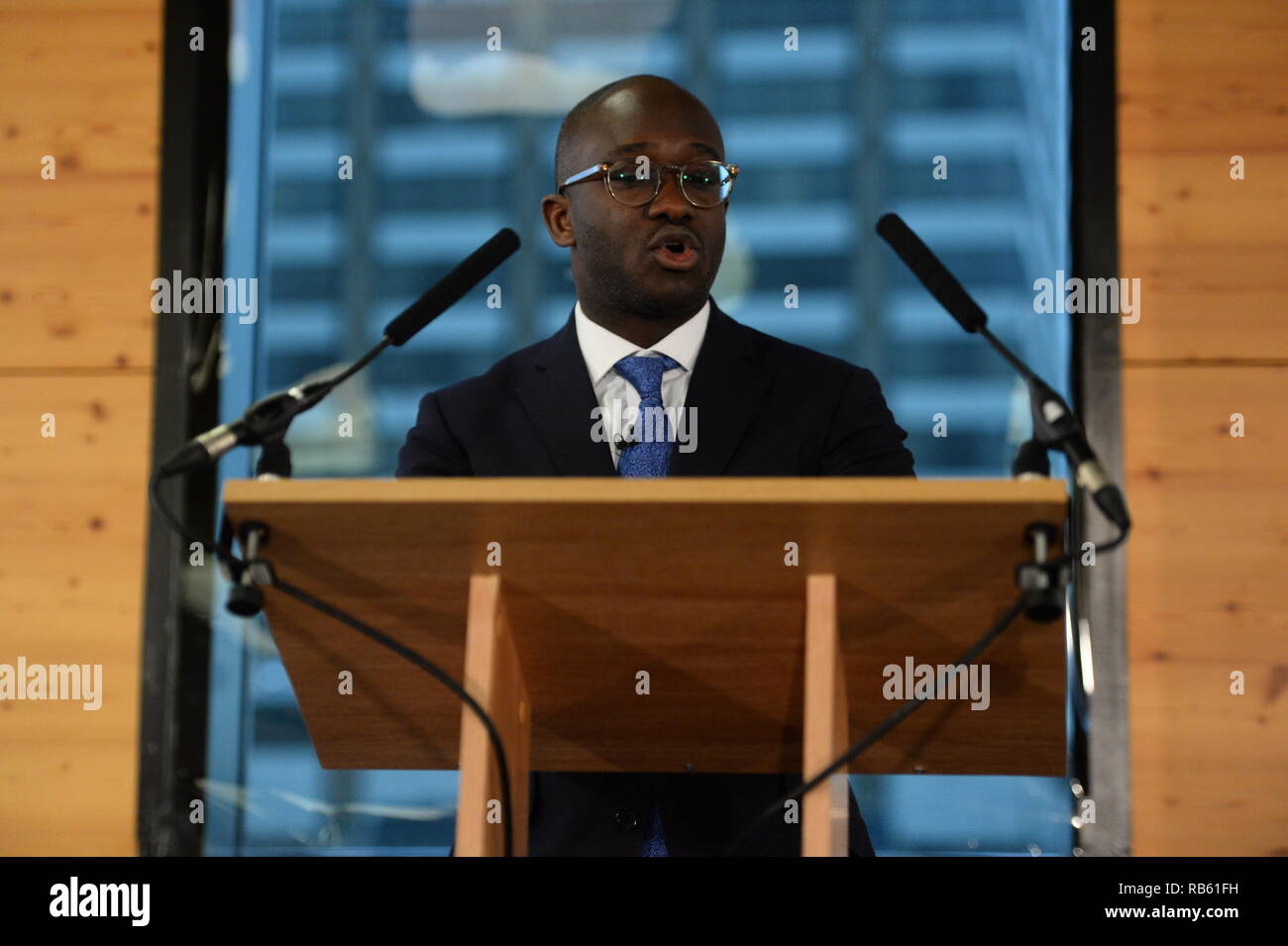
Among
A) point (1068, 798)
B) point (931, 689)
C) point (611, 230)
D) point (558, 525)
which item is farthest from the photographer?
point (1068, 798)

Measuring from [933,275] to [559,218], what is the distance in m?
1.00

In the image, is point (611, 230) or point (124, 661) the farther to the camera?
point (124, 661)

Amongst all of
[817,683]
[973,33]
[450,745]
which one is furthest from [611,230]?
[973,33]

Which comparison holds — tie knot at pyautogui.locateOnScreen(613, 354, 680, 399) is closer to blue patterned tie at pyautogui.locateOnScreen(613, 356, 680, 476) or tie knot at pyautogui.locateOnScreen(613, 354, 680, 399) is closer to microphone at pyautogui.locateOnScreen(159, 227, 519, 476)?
blue patterned tie at pyautogui.locateOnScreen(613, 356, 680, 476)

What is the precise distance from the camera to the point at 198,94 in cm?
329

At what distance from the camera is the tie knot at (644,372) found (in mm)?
2191

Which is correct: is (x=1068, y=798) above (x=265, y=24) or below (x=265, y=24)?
below

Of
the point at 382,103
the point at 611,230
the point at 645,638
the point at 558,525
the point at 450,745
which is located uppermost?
the point at 382,103

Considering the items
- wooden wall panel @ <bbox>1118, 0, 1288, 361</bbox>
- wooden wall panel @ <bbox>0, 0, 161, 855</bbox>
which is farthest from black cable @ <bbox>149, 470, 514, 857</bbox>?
wooden wall panel @ <bbox>1118, 0, 1288, 361</bbox>

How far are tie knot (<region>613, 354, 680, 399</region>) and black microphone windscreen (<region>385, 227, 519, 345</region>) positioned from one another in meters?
0.38

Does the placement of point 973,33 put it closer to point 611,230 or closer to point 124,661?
point 611,230

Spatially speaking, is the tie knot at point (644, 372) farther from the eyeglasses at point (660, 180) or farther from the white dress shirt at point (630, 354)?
the eyeglasses at point (660, 180)

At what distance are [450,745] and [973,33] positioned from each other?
7.13ft

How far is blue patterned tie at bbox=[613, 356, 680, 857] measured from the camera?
1.77 metres
